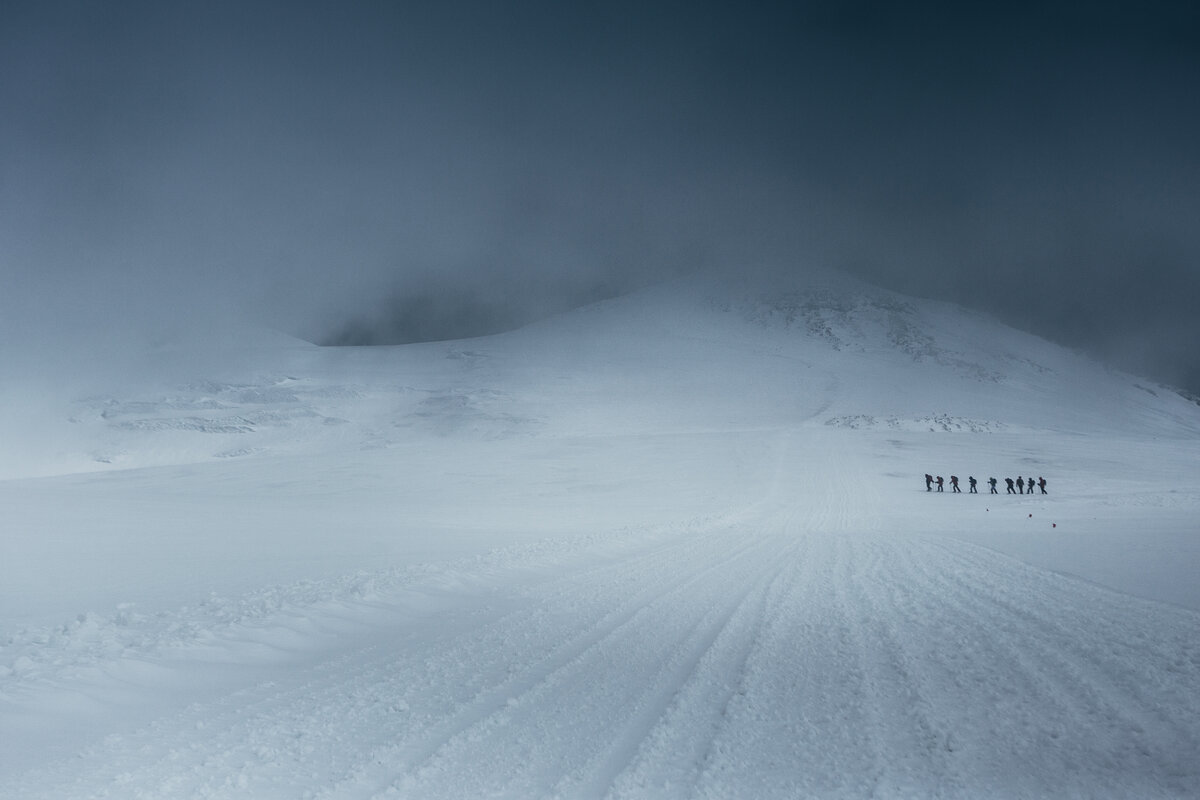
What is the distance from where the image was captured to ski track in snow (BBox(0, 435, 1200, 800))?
3.84 metres

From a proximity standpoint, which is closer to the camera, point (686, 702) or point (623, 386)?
point (686, 702)

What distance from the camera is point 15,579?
9.81 metres

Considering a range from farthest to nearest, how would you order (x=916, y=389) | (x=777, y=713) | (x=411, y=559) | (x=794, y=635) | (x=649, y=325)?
(x=649, y=325)
(x=916, y=389)
(x=411, y=559)
(x=794, y=635)
(x=777, y=713)

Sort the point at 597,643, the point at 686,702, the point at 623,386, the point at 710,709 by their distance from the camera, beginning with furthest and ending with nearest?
the point at 623,386, the point at 597,643, the point at 686,702, the point at 710,709

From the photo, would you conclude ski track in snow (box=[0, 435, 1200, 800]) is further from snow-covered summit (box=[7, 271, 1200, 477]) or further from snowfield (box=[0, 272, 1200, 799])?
snow-covered summit (box=[7, 271, 1200, 477])

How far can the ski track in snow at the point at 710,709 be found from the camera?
3836mm

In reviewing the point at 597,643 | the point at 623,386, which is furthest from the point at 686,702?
the point at 623,386

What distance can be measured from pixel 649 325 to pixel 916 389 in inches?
2000

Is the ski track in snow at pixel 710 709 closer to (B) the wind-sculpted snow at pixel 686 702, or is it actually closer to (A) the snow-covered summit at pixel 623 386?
(B) the wind-sculpted snow at pixel 686 702

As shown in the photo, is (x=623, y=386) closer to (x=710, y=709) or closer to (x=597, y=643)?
(x=597, y=643)

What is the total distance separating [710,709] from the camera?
4.83 meters

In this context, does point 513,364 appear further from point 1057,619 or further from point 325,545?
point 1057,619

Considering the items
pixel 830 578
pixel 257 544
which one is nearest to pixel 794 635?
pixel 830 578

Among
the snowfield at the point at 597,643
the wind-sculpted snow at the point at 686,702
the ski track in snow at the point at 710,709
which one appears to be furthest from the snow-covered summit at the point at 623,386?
the ski track in snow at the point at 710,709
